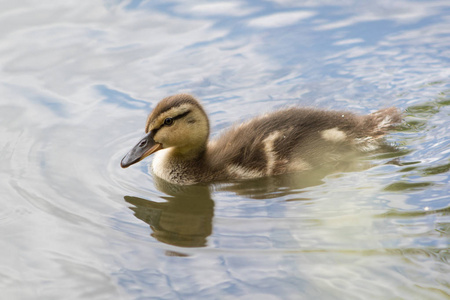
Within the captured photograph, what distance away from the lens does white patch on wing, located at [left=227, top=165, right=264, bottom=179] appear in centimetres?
439

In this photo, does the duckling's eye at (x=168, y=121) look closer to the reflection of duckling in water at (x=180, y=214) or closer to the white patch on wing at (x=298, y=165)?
the reflection of duckling in water at (x=180, y=214)

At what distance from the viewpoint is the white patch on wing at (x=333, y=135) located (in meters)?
4.50

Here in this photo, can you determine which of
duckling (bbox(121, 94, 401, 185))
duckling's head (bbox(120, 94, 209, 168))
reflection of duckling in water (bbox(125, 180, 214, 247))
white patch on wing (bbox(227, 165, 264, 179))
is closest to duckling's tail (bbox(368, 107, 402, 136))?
duckling (bbox(121, 94, 401, 185))

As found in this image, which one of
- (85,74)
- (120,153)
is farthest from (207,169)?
(85,74)

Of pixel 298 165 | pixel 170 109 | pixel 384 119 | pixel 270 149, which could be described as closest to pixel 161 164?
pixel 170 109

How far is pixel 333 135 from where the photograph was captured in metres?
4.53

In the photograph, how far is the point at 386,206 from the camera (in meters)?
3.87

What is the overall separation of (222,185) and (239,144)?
0.29 m

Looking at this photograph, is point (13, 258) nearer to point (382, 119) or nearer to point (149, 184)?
point (149, 184)

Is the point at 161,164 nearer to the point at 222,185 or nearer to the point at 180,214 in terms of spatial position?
the point at 222,185

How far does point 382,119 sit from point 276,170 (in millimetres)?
953

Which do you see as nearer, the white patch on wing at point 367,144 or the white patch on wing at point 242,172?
the white patch on wing at point 242,172

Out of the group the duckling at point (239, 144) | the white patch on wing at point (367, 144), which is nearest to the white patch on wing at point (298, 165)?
the duckling at point (239, 144)

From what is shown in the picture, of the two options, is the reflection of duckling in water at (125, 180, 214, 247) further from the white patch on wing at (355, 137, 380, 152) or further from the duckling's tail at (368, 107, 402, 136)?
the duckling's tail at (368, 107, 402, 136)
